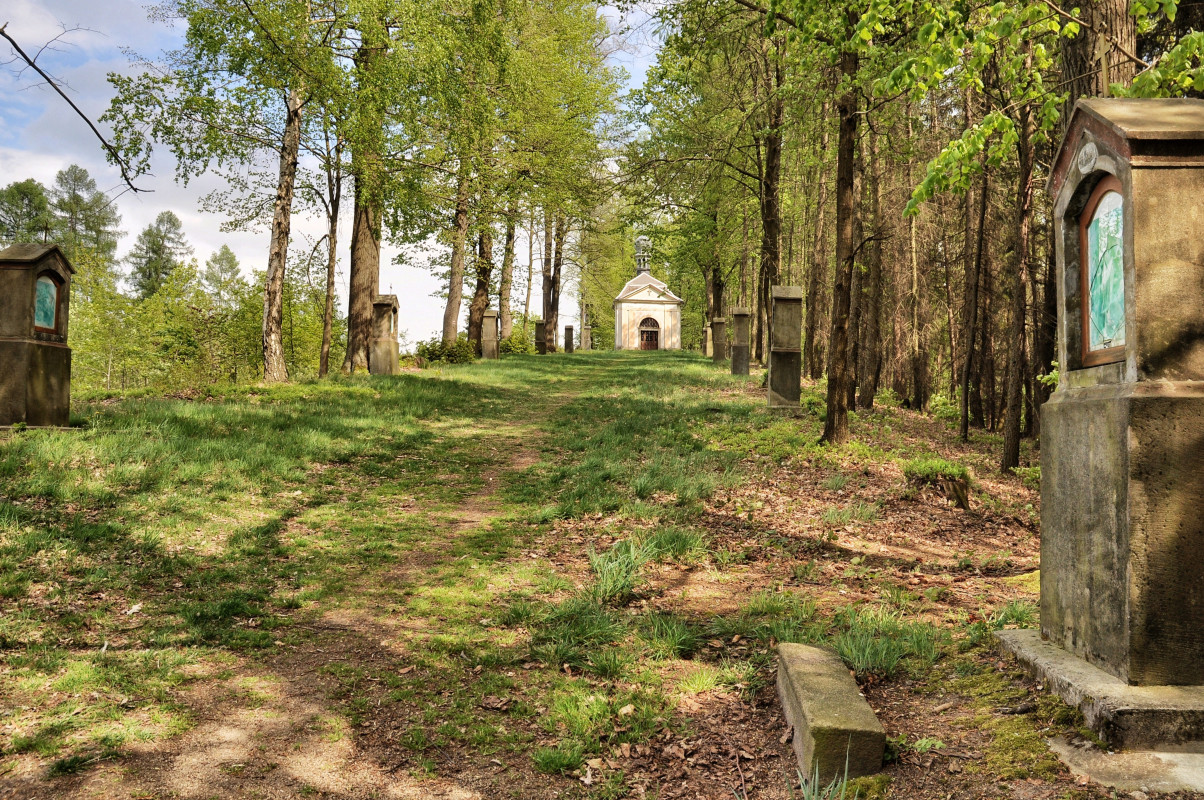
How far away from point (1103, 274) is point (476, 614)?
13.5 feet

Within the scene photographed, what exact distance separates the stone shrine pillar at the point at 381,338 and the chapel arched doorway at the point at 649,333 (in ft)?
141

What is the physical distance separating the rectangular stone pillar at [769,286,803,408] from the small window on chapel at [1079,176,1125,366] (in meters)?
9.19

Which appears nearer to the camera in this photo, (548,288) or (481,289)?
(481,289)

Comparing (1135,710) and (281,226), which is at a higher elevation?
(281,226)

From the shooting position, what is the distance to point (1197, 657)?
269 cm

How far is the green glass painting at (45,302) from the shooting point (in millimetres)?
8005

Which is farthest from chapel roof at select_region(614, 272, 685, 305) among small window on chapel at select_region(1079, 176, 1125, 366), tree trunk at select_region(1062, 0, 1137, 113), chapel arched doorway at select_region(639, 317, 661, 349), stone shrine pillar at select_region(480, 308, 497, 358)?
small window on chapel at select_region(1079, 176, 1125, 366)

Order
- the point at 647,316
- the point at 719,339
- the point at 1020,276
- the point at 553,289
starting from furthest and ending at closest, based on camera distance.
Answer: the point at 647,316 < the point at 553,289 < the point at 719,339 < the point at 1020,276

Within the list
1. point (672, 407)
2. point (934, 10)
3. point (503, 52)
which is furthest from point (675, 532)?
point (503, 52)

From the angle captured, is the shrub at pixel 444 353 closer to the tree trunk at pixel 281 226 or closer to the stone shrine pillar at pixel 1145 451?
the tree trunk at pixel 281 226

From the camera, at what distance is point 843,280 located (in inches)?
393

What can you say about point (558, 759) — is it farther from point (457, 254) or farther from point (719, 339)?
point (719, 339)

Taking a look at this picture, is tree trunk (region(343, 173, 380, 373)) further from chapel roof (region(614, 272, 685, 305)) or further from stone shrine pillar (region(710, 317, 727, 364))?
chapel roof (region(614, 272, 685, 305))

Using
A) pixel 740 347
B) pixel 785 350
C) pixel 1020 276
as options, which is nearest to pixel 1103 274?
pixel 1020 276
